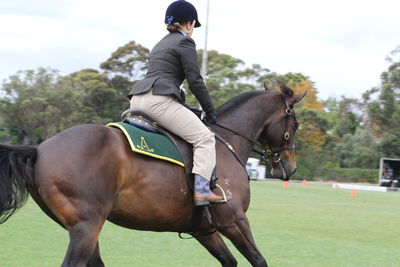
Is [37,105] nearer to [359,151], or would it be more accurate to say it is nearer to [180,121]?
[359,151]

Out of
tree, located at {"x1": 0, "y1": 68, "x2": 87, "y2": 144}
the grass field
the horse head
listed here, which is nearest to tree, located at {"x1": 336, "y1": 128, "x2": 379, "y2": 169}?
tree, located at {"x1": 0, "y1": 68, "x2": 87, "y2": 144}

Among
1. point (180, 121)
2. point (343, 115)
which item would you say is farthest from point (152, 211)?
point (343, 115)

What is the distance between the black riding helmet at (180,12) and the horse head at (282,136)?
163 centimetres

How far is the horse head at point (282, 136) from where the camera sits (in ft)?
24.5

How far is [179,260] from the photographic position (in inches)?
385

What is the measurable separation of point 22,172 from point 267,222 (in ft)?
37.1

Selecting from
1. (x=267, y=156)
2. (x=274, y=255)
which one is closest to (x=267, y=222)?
(x=274, y=255)

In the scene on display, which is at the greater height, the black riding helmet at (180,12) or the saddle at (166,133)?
the black riding helmet at (180,12)

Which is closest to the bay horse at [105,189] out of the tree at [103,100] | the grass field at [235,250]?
the grass field at [235,250]

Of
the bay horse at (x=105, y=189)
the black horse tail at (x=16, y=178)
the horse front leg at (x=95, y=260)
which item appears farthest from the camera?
the horse front leg at (x=95, y=260)

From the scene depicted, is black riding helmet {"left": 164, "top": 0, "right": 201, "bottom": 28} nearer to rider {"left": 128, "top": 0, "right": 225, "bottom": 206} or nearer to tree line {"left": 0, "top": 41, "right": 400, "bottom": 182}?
rider {"left": 128, "top": 0, "right": 225, "bottom": 206}

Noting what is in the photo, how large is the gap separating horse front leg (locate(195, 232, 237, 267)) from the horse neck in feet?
3.20

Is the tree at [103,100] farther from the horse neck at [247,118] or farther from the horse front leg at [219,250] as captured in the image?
the horse front leg at [219,250]

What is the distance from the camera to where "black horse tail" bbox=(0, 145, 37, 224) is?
5.68 metres
